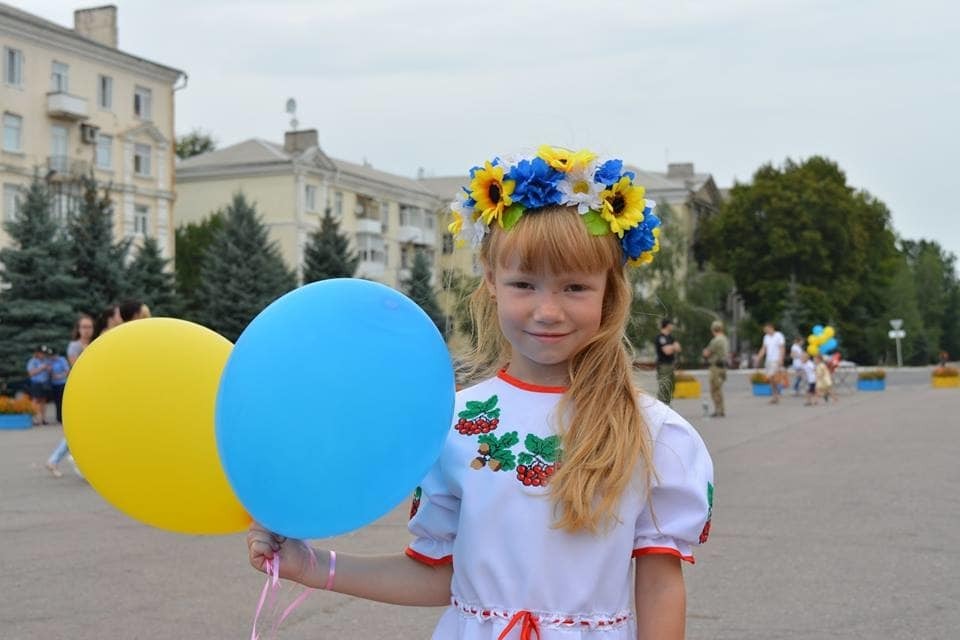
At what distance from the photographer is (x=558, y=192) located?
93.0 inches

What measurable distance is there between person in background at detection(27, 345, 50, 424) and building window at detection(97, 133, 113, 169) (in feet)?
84.9

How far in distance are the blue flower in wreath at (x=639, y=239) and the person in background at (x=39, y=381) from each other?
2035 cm

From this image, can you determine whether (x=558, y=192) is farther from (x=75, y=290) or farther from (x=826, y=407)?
(x=75, y=290)

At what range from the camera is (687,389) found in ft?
95.7

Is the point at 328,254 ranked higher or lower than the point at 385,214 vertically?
lower

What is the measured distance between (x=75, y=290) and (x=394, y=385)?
31.0m

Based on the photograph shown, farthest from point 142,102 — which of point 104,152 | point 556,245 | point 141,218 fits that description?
point 556,245

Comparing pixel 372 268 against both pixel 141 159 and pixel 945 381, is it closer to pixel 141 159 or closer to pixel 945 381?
pixel 141 159

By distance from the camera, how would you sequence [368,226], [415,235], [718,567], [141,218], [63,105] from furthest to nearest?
[415,235]
[368,226]
[141,218]
[63,105]
[718,567]

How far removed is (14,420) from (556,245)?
1917 centimetres

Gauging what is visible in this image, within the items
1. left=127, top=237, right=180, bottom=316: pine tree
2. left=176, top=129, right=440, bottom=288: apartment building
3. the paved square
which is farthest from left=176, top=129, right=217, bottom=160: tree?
the paved square

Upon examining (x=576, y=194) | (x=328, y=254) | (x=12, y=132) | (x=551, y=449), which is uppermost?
(x=12, y=132)

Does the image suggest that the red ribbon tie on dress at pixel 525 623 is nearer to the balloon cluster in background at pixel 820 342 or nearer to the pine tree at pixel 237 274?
the balloon cluster in background at pixel 820 342

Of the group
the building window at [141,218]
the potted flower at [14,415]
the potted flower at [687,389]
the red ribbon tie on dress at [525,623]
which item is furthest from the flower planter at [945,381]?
the red ribbon tie on dress at [525,623]
